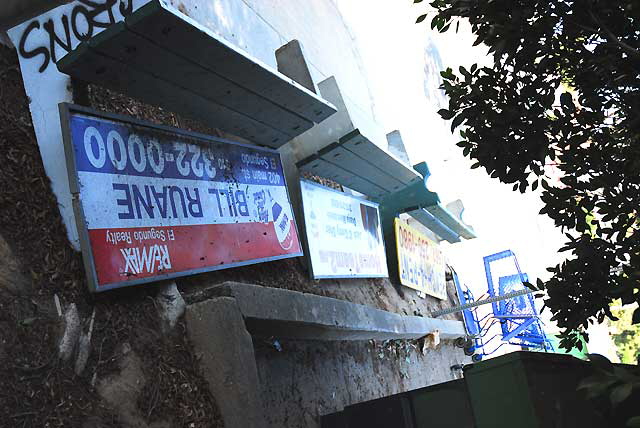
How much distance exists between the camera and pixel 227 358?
4.13 metres

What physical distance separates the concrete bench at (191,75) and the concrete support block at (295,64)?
1.14 ft

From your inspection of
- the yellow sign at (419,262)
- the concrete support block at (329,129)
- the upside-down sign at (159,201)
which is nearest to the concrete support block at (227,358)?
the upside-down sign at (159,201)

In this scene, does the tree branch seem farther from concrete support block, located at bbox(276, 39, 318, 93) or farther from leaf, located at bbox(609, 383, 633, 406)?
concrete support block, located at bbox(276, 39, 318, 93)

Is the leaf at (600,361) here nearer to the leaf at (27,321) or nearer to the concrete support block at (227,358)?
the concrete support block at (227,358)

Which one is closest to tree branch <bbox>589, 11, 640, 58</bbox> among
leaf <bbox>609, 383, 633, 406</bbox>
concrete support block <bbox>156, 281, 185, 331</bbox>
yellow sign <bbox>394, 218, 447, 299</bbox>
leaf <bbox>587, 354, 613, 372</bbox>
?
leaf <bbox>587, 354, 613, 372</bbox>

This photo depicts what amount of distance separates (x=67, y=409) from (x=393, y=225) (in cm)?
653

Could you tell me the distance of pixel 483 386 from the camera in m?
3.10

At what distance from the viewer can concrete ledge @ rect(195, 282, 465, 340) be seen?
4379mm

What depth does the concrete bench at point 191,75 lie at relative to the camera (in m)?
3.67

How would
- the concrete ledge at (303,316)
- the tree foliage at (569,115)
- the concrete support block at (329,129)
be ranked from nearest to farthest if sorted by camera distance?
the tree foliage at (569,115) < the concrete ledge at (303,316) < the concrete support block at (329,129)

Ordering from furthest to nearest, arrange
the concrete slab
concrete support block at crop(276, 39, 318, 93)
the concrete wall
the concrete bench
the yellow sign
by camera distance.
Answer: the yellow sign → concrete support block at crop(276, 39, 318, 93) → the concrete slab → the concrete wall → the concrete bench

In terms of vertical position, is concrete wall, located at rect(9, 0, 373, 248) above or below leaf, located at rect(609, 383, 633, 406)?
above

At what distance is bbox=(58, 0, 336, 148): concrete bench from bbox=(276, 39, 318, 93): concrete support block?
346mm

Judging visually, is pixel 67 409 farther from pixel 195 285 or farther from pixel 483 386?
pixel 483 386
